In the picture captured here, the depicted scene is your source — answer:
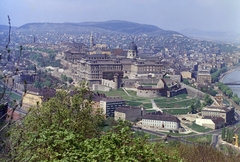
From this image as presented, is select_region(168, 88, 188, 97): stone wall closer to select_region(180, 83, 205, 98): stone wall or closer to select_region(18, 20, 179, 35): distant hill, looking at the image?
select_region(180, 83, 205, 98): stone wall

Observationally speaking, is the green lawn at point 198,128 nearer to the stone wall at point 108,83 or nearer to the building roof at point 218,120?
the building roof at point 218,120

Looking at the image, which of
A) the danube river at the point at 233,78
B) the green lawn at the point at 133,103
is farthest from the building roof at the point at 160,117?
the danube river at the point at 233,78

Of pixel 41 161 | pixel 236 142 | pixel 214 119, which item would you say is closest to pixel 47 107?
pixel 41 161

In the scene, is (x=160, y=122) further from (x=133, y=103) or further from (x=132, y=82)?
(x=132, y=82)

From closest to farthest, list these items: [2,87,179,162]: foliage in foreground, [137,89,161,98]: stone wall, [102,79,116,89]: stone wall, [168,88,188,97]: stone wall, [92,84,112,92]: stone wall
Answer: [2,87,179,162]: foliage in foreground < [137,89,161,98]: stone wall < [168,88,188,97]: stone wall < [92,84,112,92]: stone wall < [102,79,116,89]: stone wall

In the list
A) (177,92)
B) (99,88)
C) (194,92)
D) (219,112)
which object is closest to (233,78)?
(194,92)

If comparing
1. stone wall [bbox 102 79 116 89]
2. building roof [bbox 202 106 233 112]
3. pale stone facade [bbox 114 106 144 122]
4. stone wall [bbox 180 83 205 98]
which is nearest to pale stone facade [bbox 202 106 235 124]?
building roof [bbox 202 106 233 112]
